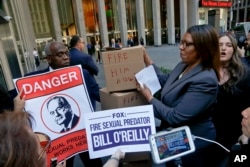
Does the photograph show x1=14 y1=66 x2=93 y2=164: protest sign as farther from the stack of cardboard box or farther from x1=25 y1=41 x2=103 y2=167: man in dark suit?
x1=25 y1=41 x2=103 y2=167: man in dark suit

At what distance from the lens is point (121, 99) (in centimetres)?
165

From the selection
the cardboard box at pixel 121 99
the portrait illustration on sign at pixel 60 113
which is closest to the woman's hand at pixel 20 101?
the portrait illustration on sign at pixel 60 113

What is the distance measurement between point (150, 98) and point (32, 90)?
921mm

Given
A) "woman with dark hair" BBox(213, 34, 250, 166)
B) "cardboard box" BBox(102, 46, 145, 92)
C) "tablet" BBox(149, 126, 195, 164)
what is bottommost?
"woman with dark hair" BBox(213, 34, 250, 166)

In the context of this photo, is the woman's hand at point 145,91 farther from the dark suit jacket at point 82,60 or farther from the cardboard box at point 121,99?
the dark suit jacket at point 82,60

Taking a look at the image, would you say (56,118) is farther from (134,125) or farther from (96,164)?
(96,164)

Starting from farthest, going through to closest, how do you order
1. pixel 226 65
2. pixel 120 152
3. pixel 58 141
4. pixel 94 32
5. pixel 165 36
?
pixel 165 36, pixel 94 32, pixel 226 65, pixel 58 141, pixel 120 152

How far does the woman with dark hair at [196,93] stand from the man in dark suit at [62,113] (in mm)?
675

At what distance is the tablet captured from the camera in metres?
0.92

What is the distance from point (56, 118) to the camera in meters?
1.62

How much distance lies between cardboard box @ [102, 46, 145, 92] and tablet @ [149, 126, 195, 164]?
0.80 m

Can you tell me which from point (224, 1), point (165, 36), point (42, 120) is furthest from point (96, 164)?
point (224, 1)

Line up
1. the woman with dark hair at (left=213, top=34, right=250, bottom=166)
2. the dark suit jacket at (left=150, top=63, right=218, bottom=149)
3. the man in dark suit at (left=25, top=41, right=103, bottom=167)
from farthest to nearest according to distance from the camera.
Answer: the man in dark suit at (left=25, top=41, right=103, bottom=167), the woman with dark hair at (left=213, top=34, right=250, bottom=166), the dark suit jacket at (left=150, top=63, right=218, bottom=149)

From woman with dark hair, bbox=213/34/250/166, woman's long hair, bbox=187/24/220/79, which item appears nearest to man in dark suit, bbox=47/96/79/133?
woman's long hair, bbox=187/24/220/79
